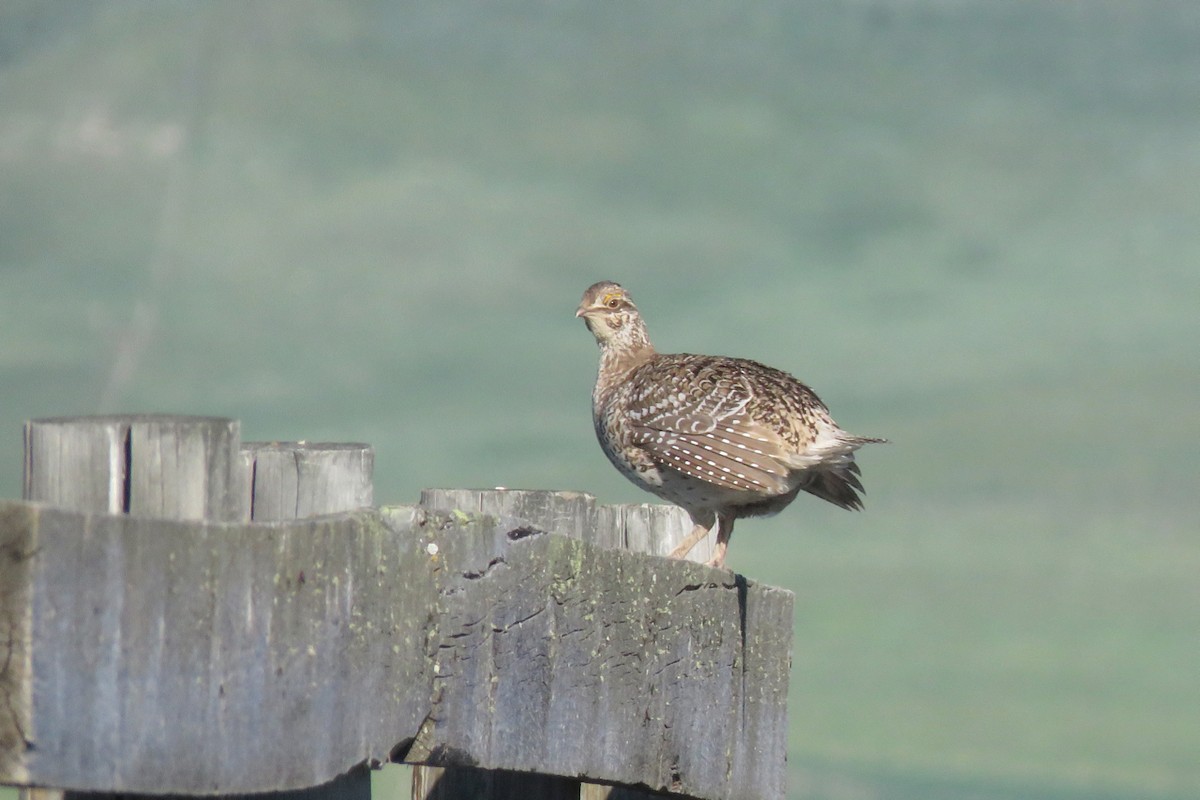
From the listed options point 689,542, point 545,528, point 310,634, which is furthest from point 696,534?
point 310,634

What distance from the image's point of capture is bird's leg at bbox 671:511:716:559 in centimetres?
672

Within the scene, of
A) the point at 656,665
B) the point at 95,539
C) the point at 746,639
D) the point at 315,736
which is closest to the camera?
the point at 95,539

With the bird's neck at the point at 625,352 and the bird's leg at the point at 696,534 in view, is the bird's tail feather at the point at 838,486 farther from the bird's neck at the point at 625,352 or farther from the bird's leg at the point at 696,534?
the bird's neck at the point at 625,352

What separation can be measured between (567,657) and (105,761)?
174 centimetres

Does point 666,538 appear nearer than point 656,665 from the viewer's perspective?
No

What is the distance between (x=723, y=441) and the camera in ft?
23.8

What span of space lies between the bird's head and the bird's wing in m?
1.30

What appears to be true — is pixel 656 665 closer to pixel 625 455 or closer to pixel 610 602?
pixel 610 602

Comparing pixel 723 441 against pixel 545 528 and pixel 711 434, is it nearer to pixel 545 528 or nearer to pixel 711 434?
pixel 711 434

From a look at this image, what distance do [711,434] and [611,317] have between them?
2.11 metres

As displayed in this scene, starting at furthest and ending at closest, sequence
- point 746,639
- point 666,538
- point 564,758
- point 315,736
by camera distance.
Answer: point 666,538, point 746,639, point 564,758, point 315,736

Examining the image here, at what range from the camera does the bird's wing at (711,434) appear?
710 centimetres

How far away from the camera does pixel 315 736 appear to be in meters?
3.42

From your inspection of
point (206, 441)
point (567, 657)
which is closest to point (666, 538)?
point (567, 657)
